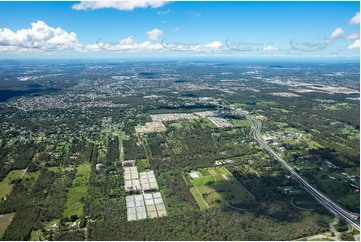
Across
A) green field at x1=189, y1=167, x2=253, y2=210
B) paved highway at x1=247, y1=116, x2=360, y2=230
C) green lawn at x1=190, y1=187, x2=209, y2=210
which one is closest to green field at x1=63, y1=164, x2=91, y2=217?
green lawn at x1=190, y1=187, x2=209, y2=210

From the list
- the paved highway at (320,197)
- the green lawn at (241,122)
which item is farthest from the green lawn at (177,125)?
the paved highway at (320,197)

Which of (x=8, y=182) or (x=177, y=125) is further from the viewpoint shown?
(x=177, y=125)

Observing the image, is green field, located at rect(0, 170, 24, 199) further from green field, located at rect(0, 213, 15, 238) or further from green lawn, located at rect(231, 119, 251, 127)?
green lawn, located at rect(231, 119, 251, 127)

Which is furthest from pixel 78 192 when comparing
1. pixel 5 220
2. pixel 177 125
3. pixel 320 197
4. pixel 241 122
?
pixel 241 122

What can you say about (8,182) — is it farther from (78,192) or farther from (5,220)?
(78,192)

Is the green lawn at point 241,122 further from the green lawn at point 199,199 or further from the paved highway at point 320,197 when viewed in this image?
the green lawn at point 199,199
